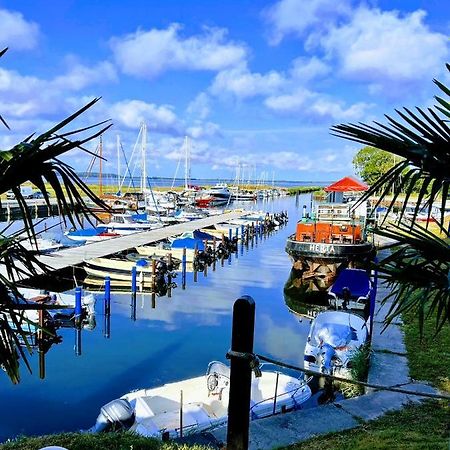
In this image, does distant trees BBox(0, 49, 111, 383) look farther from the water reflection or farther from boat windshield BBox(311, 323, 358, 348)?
the water reflection

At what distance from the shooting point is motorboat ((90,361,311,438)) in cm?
724

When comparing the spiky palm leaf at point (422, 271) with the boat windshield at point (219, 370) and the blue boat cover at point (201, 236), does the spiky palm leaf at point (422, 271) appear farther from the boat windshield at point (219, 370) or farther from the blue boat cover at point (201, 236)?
the blue boat cover at point (201, 236)

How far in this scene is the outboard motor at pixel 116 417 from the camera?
737 centimetres

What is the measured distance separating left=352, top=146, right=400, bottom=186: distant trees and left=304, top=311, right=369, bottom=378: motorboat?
1823 inches

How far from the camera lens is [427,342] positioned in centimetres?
984

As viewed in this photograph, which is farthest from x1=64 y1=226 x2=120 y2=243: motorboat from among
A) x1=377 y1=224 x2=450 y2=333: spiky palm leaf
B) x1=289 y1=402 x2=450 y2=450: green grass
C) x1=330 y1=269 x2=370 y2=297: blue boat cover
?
x1=377 y1=224 x2=450 y2=333: spiky palm leaf

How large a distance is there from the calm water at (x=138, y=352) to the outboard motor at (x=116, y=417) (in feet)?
5.84

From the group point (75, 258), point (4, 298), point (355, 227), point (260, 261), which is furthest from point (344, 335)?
point (260, 261)

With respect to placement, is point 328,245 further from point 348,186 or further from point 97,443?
point 97,443

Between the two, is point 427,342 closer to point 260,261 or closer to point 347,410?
point 347,410

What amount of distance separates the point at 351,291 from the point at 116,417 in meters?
9.52

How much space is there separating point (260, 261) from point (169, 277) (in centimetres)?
983

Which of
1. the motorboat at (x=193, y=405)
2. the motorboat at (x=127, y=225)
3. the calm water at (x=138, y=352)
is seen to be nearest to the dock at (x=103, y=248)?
the motorboat at (x=127, y=225)

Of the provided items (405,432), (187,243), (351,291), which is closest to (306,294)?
(351,291)
